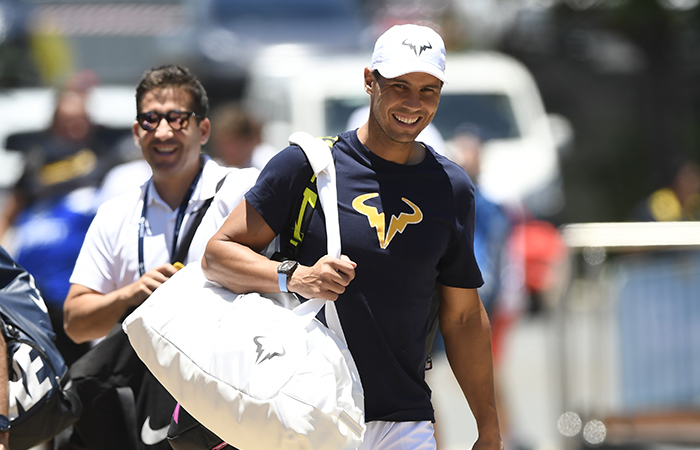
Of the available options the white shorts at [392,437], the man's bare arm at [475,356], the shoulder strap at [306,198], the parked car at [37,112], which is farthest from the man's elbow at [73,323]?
the parked car at [37,112]

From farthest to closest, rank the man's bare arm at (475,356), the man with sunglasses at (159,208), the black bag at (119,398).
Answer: the man with sunglasses at (159,208)
the black bag at (119,398)
the man's bare arm at (475,356)

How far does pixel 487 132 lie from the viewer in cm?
1231

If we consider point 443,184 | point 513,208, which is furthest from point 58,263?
point 513,208

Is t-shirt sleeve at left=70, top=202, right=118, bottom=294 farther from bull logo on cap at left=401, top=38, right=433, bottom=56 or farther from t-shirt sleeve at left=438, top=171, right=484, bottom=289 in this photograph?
bull logo on cap at left=401, top=38, right=433, bottom=56

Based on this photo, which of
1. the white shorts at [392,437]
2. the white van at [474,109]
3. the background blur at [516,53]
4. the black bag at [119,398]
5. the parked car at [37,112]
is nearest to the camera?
the white shorts at [392,437]

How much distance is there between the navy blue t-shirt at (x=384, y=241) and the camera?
10.5 ft

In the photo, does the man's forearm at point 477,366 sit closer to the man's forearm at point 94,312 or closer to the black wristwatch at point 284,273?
the black wristwatch at point 284,273

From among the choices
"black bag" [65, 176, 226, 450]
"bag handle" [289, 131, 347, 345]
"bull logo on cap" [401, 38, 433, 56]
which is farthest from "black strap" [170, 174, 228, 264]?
"bull logo on cap" [401, 38, 433, 56]

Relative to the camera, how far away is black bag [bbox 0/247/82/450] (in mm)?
3400

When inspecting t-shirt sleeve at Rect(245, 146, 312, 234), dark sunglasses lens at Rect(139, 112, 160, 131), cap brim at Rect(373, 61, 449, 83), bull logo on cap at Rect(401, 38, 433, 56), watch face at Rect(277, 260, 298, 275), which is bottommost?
watch face at Rect(277, 260, 298, 275)

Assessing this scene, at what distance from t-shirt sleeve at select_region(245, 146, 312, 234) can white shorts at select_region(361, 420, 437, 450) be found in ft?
2.44

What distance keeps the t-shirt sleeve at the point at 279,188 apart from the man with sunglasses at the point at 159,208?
0.53 metres

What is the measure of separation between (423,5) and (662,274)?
1152cm

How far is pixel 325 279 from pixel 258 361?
33 centimetres
